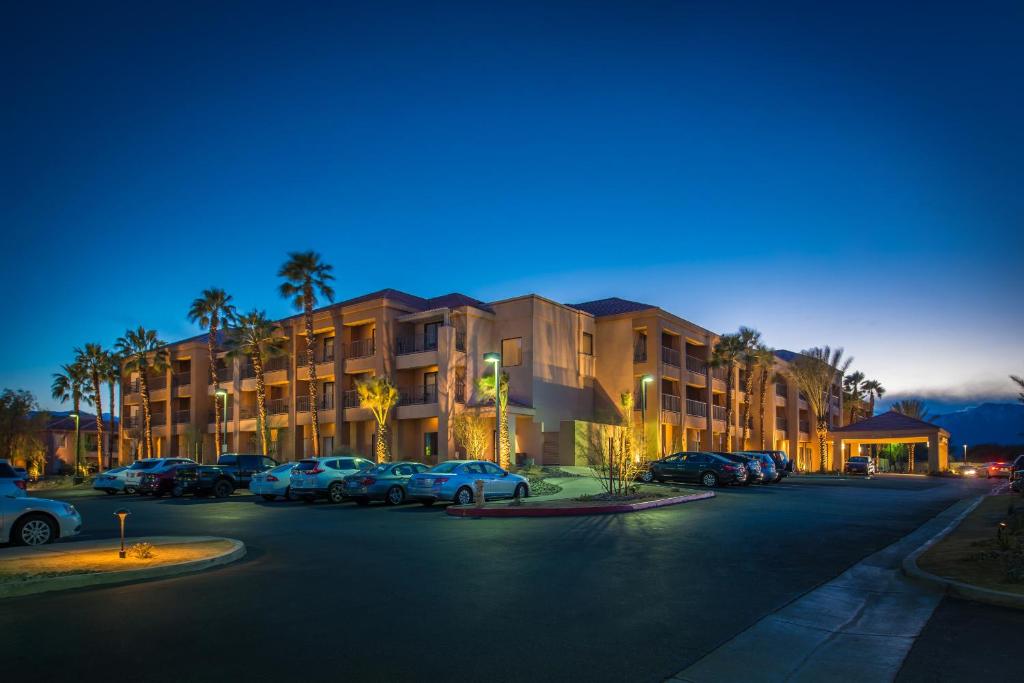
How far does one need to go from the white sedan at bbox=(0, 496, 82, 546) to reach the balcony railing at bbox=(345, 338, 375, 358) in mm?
30428

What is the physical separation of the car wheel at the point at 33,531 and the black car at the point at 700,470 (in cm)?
2341

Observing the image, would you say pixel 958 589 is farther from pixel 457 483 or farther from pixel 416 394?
pixel 416 394

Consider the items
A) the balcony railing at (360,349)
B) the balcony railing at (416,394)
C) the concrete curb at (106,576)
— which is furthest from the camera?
the balcony railing at (360,349)

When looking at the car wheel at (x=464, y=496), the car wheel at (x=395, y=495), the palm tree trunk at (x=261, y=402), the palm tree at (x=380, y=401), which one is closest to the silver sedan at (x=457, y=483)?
the car wheel at (x=464, y=496)

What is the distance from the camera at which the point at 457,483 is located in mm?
22438

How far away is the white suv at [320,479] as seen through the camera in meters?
25.2

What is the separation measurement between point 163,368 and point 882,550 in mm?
55885

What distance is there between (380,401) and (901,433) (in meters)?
40.3

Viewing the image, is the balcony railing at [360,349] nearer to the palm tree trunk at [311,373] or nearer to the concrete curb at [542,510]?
the palm tree trunk at [311,373]

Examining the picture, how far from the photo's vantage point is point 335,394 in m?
46.1

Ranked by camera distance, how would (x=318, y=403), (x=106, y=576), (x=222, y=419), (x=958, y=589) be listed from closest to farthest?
(x=958, y=589)
(x=106, y=576)
(x=318, y=403)
(x=222, y=419)

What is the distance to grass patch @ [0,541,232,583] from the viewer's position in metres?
10.6

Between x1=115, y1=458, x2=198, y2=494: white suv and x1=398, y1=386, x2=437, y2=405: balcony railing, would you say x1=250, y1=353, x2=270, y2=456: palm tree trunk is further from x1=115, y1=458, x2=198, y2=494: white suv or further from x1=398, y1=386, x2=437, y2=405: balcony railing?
x1=115, y1=458, x2=198, y2=494: white suv

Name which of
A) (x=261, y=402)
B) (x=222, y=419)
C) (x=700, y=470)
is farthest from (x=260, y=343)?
(x=700, y=470)
